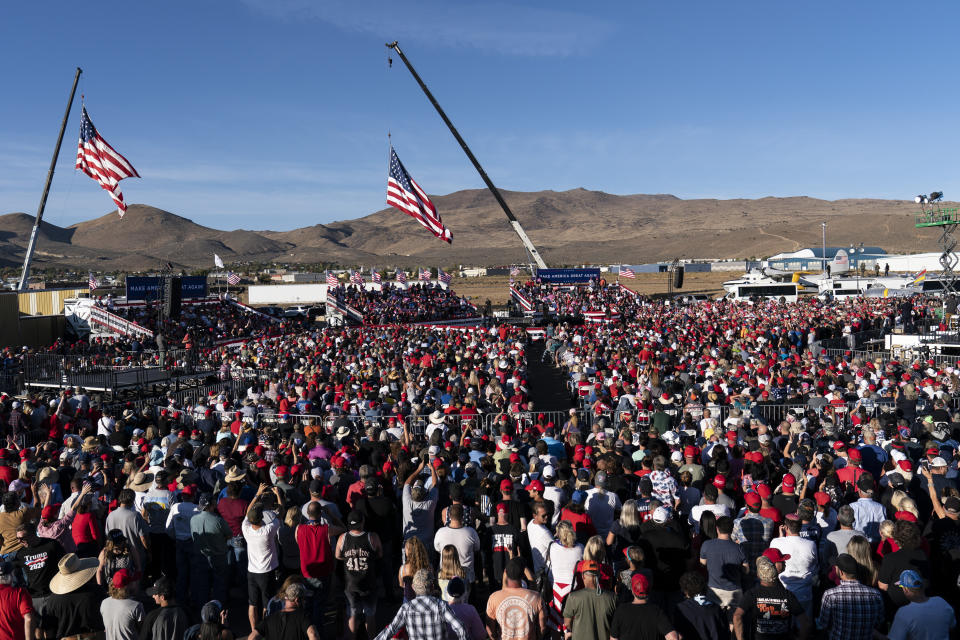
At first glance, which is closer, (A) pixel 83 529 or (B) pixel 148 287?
(A) pixel 83 529

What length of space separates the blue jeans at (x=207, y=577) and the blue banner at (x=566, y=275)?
41640 mm

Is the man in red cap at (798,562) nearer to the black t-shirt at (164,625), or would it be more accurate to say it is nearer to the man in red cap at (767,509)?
the man in red cap at (767,509)

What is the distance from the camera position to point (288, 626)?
4758 millimetres

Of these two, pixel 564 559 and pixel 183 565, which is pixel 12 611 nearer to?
pixel 183 565

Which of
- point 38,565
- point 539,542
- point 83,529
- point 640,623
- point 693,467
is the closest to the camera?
point 640,623

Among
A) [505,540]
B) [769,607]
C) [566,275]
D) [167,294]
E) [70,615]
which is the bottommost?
[70,615]

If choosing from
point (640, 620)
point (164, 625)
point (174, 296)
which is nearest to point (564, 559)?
point (640, 620)

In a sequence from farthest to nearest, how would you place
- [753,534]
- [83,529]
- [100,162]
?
[100,162], [83,529], [753,534]

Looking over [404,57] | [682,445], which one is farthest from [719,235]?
[682,445]

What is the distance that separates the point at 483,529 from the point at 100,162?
26.5m

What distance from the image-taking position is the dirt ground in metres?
70.4

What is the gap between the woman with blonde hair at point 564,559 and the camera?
5684 mm

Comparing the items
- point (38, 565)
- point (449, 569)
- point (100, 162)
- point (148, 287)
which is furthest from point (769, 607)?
point (148, 287)

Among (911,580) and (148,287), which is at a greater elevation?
(148,287)
